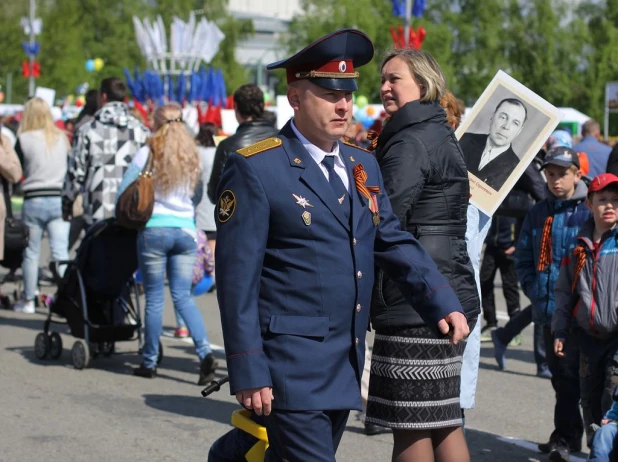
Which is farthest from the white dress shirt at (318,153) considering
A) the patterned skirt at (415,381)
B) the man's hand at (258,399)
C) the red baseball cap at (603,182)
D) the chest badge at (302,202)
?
the red baseball cap at (603,182)

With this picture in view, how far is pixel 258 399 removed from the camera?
369 cm

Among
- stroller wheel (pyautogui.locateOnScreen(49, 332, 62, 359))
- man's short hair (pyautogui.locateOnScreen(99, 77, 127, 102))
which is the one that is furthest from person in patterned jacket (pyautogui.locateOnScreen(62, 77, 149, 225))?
stroller wheel (pyautogui.locateOnScreen(49, 332, 62, 359))

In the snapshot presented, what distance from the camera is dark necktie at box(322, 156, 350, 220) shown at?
392cm

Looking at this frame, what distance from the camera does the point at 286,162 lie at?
3869mm

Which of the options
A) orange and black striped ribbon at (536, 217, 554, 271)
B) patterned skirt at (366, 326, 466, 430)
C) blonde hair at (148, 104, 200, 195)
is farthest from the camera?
blonde hair at (148, 104, 200, 195)

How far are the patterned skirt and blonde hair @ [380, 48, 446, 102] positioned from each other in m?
0.96

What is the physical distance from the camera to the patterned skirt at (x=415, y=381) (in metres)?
4.56

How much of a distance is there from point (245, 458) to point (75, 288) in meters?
4.93

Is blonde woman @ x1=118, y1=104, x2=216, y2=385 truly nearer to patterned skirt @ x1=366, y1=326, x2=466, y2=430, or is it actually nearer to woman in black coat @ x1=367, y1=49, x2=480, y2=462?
woman in black coat @ x1=367, y1=49, x2=480, y2=462

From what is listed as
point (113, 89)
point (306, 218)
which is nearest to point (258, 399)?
point (306, 218)

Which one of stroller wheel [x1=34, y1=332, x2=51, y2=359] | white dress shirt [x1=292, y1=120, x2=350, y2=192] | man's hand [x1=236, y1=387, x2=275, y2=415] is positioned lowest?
stroller wheel [x1=34, y1=332, x2=51, y2=359]

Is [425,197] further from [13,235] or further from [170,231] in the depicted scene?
[13,235]

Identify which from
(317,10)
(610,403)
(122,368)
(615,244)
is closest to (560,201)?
(615,244)

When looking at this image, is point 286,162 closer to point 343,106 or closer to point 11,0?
point 343,106
